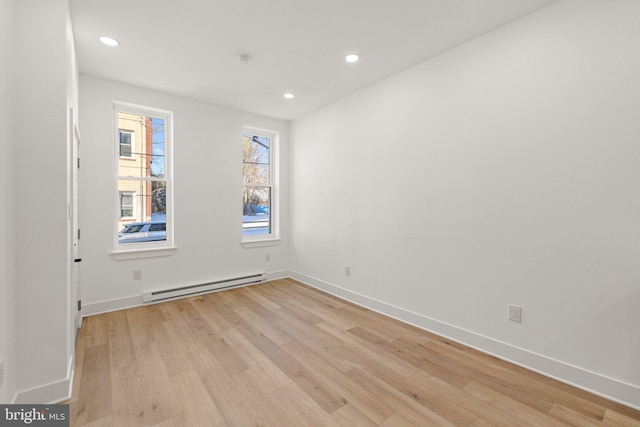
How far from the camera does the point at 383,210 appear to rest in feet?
10.8

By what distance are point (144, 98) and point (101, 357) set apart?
2.91 metres

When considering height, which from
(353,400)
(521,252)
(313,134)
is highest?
(313,134)

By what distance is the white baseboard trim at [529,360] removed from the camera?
5.94 ft

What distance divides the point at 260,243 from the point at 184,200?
4.33ft

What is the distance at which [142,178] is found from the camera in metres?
3.63

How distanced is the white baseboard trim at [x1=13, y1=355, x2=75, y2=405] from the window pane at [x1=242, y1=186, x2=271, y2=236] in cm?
282

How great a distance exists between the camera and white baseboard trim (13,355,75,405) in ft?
5.47

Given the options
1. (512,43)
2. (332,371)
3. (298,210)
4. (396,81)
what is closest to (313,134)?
(298,210)

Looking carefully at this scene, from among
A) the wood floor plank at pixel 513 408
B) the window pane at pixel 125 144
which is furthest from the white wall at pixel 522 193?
the window pane at pixel 125 144

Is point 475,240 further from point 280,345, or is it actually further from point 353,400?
point 280,345

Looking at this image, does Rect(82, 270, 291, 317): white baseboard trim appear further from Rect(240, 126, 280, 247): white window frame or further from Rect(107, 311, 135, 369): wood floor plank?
Rect(240, 126, 280, 247): white window frame

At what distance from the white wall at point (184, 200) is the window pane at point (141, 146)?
0.23 m

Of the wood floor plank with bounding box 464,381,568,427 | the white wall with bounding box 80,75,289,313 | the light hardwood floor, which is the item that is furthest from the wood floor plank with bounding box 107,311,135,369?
the wood floor plank with bounding box 464,381,568,427

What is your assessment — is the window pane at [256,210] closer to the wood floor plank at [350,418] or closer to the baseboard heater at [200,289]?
the baseboard heater at [200,289]
